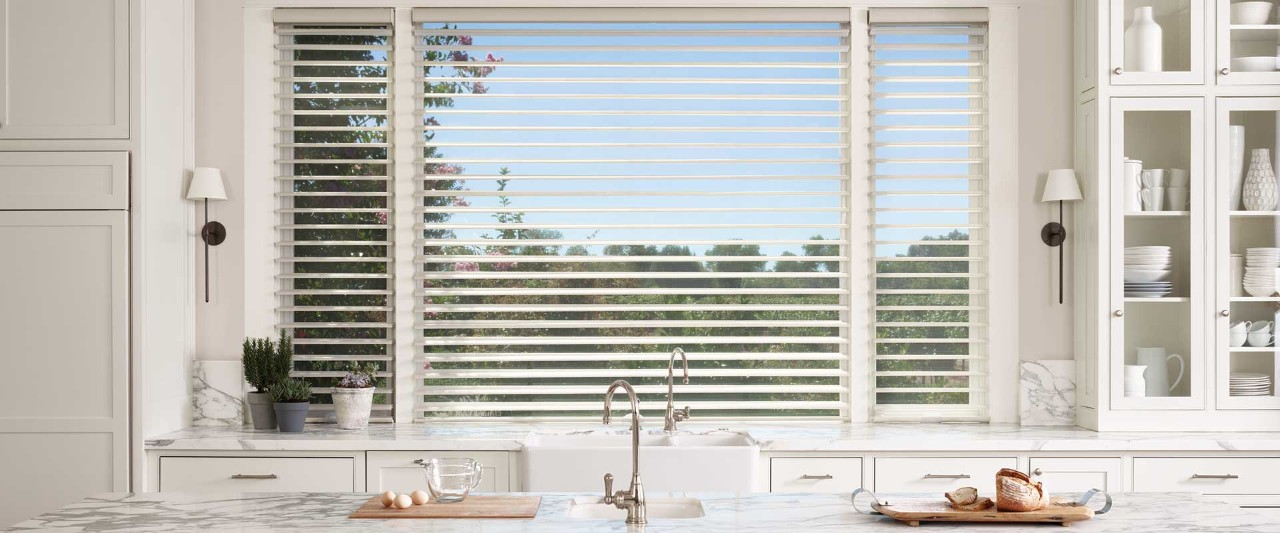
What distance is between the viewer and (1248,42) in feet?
11.9

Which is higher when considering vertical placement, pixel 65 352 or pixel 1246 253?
pixel 1246 253

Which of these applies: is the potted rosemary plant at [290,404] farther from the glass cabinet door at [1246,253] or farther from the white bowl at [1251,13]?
the white bowl at [1251,13]

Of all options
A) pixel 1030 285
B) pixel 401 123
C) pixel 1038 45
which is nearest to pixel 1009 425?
pixel 1030 285

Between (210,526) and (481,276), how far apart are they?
6.17 ft

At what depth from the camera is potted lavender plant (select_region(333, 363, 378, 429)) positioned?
3652mm

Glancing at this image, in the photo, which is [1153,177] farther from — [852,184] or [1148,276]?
[852,184]

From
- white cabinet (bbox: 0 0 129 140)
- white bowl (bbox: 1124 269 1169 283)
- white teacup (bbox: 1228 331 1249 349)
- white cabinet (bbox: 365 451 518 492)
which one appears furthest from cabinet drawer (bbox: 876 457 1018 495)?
white cabinet (bbox: 0 0 129 140)

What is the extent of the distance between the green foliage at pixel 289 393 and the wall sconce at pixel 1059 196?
286cm

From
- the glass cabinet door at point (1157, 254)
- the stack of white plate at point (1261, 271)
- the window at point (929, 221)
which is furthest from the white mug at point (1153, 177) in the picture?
the window at point (929, 221)

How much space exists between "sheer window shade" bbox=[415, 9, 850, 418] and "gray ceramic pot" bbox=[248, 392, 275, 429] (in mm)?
555

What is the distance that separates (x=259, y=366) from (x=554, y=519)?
195cm

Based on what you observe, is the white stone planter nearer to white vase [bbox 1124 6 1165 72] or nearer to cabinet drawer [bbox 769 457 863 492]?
cabinet drawer [bbox 769 457 863 492]

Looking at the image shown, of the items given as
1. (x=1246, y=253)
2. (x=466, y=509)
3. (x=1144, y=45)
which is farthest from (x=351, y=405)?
(x=1246, y=253)

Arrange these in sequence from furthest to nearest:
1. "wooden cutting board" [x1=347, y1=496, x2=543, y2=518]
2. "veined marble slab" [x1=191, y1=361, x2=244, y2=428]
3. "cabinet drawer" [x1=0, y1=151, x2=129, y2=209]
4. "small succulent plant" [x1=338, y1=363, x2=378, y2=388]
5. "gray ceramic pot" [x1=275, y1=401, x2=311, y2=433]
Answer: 1. "veined marble slab" [x1=191, y1=361, x2=244, y2=428]
2. "small succulent plant" [x1=338, y1=363, x2=378, y2=388]
3. "gray ceramic pot" [x1=275, y1=401, x2=311, y2=433]
4. "cabinet drawer" [x1=0, y1=151, x2=129, y2=209]
5. "wooden cutting board" [x1=347, y1=496, x2=543, y2=518]
